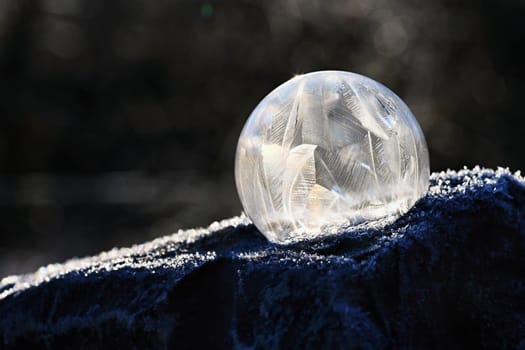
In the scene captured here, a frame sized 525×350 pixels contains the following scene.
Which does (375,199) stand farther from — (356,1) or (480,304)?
(356,1)

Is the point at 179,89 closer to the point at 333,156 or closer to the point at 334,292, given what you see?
the point at 333,156

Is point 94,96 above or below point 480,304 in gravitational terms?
above

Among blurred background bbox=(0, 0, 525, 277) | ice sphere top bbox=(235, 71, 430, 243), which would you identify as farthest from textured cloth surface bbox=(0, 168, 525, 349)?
blurred background bbox=(0, 0, 525, 277)

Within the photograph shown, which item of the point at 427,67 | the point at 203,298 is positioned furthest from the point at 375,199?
the point at 427,67

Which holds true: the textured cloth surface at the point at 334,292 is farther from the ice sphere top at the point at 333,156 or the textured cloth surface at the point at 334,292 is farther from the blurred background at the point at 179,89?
the blurred background at the point at 179,89

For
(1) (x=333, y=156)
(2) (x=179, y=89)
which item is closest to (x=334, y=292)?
(1) (x=333, y=156)

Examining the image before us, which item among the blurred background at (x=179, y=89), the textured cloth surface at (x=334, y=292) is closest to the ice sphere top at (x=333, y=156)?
the textured cloth surface at (x=334, y=292)

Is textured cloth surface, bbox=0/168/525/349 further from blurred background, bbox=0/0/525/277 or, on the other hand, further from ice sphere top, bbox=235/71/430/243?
blurred background, bbox=0/0/525/277
